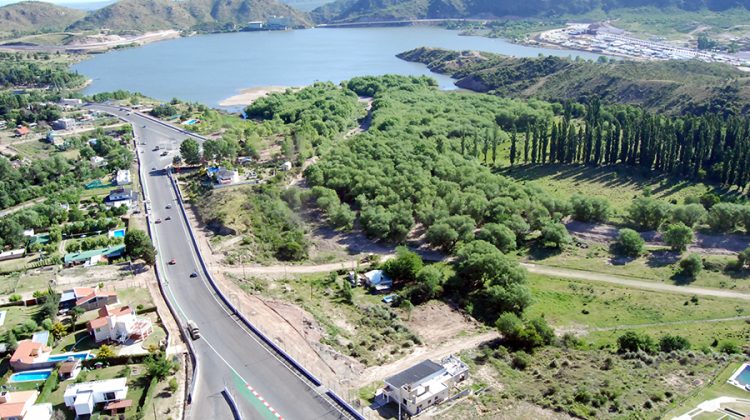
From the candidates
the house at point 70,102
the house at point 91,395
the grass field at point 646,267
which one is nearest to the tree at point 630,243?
the grass field at point 646,267

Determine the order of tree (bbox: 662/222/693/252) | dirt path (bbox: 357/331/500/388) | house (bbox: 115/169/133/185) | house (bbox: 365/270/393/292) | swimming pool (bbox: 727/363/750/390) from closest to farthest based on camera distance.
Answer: swimming pool (bbox: 727/363/750/390), dirt path (bbox: 357/331/500/388), house (bbox: 365/270/393/292), tree (bbox: 662/222/693/252), house (bbox: 115/169/133/185)

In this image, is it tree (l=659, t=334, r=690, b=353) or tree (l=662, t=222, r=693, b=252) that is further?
tree (l=662, t=222, r=693, b=252)

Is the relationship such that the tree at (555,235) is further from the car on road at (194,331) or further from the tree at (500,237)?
the car on road at (194,331)

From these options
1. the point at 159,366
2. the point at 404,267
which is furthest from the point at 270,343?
the point at 404,267

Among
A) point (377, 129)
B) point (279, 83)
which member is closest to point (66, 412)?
point (377, 129)

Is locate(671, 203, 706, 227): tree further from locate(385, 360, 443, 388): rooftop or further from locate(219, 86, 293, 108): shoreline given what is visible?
locate(219, 86, 293, 108): shoreline

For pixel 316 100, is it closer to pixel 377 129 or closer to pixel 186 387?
pixel 377 129

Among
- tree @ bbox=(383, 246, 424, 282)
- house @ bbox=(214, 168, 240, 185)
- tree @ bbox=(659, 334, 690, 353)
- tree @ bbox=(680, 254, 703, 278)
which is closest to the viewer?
tree @ bbox=(659, 334, 690, 353)

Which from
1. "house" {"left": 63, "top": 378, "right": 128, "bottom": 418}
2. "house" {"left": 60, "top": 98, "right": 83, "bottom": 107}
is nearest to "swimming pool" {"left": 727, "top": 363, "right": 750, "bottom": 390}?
"house" {"left": 63, "top": 378, "right": 128, "bottom": 418}
